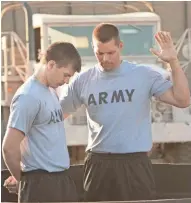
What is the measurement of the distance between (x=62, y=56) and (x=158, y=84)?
1.72ft

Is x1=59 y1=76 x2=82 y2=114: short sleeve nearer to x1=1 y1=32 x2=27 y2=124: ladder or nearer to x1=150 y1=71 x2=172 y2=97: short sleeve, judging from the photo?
x1=150 y1=71 x2=172 y2=97: short sleeve

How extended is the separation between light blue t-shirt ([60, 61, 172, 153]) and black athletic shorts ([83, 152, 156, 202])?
0.05 m

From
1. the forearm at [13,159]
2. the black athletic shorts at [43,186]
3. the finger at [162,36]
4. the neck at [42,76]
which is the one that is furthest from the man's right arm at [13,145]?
the finger at [162,36]

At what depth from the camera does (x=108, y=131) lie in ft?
9.04

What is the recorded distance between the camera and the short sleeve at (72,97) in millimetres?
2892

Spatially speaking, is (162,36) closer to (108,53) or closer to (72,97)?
(108,53)

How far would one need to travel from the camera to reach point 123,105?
8.93ft

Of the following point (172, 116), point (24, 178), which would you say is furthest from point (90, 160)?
point (172, 116)

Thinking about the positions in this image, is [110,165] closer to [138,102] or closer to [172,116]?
[138,102]

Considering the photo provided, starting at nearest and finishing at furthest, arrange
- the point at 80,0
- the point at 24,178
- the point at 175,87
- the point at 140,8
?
the point at 24,178 < the point at 175,87 < the point at 80,0 < the point at 140,8

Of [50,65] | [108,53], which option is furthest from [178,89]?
[50,65]

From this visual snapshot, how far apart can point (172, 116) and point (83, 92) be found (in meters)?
3.51

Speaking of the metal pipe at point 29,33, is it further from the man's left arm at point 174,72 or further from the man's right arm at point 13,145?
the man's right arm at point 13,145

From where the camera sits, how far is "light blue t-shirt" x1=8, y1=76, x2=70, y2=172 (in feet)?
7.64
